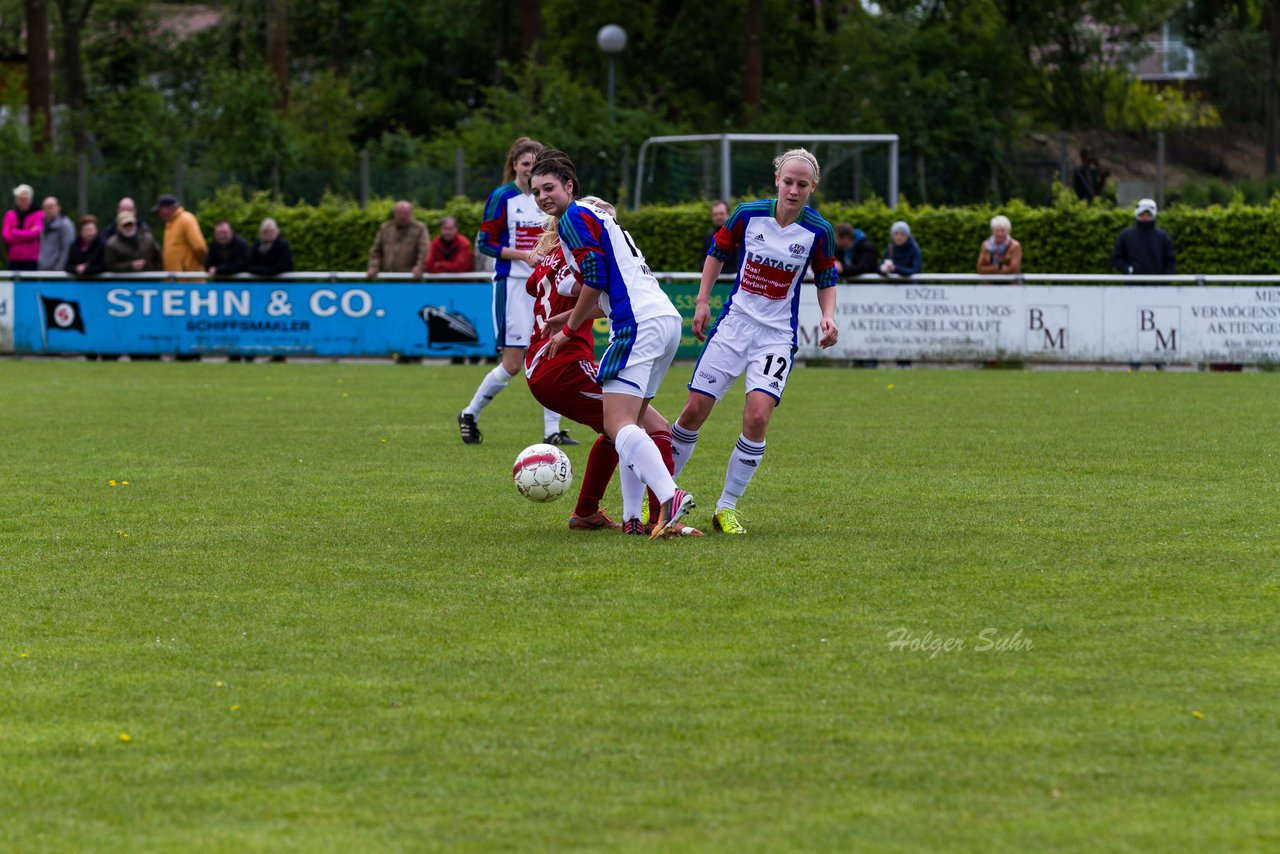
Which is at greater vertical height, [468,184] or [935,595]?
[468,184]

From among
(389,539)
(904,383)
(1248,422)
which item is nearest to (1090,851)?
(389,539)

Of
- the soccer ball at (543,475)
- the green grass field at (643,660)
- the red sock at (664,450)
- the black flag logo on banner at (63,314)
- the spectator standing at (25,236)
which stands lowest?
the green grass field at (643,660)

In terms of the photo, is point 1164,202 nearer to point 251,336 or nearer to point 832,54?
point 832,54

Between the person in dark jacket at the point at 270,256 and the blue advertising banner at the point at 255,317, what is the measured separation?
0.19 metres

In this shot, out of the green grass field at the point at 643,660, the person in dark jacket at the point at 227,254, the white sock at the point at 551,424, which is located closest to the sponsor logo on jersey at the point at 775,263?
the green grass field at the point at 643,660

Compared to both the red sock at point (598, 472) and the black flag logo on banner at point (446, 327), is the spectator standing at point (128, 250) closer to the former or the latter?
the black flag logo on banner at point (446, 327)

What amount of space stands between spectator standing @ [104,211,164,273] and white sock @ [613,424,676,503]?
54.6 ft

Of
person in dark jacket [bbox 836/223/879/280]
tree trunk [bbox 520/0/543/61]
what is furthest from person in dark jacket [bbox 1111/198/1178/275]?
tree trunk [bbox 520/0/543/61]

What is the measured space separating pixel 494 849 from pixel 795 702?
1522mm

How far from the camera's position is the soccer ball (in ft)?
31.6

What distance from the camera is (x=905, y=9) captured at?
48.3 m

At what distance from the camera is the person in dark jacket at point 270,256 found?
2372cm

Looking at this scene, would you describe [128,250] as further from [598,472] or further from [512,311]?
[598,472]

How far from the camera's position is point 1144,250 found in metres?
22.7
